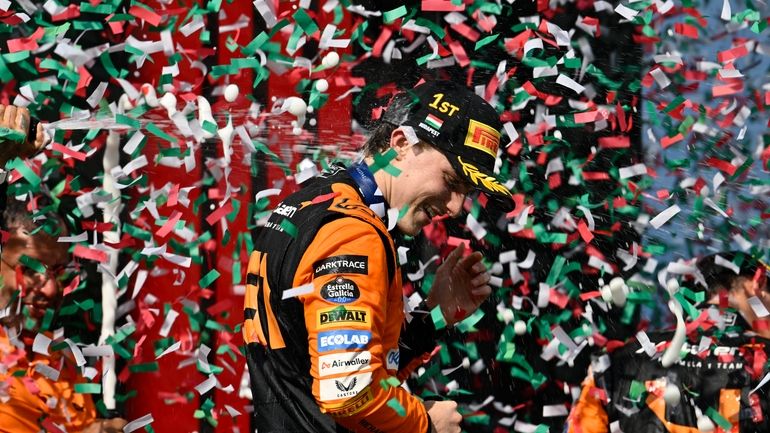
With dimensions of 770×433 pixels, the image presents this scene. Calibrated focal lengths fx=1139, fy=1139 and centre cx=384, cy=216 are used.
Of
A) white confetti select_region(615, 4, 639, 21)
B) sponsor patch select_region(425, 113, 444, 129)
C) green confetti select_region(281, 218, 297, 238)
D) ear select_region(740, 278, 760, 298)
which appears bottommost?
ear select_region(740, 278, 760, 298)

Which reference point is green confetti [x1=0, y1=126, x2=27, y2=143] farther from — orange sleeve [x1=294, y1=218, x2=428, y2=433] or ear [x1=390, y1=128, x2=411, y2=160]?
ear [x1=390, y1=128, x2=411, y2=160]

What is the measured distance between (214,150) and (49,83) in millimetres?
760

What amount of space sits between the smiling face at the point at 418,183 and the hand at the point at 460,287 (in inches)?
15.5

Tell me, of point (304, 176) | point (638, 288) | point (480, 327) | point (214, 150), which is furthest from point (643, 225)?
point (214, 150)

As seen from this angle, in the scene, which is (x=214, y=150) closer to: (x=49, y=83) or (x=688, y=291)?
(x=49, y=83)

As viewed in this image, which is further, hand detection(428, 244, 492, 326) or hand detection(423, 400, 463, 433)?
hand detection(428, 244, 492, 326)

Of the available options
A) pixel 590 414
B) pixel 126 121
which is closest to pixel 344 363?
pixel 126 121

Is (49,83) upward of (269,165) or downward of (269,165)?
upward

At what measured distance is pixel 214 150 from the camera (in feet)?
16.6

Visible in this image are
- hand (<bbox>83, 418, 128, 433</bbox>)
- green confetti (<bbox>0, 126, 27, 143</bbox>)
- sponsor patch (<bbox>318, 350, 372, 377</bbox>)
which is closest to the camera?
sponsor patch (<bbox>318, 350, 372, 377</bbox>)

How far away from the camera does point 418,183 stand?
3373 mm

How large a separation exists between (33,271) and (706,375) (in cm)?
288

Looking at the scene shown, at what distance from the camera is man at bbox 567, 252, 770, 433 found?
4883 mm

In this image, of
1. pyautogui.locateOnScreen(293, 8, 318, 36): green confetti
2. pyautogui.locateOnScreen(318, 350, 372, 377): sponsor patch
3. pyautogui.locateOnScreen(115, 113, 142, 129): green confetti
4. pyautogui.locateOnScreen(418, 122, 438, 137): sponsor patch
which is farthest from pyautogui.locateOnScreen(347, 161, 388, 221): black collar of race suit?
pyautogui.locateOnScreen(115, 113, 142, 129): green confetti
